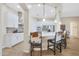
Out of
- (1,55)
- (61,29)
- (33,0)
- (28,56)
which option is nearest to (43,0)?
(33,0)

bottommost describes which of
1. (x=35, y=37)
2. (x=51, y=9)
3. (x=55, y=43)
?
(x=55, y=43)

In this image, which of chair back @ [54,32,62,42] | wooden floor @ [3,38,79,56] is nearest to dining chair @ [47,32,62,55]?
chair back @ [54,32,62,42]

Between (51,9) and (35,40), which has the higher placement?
(51,9)

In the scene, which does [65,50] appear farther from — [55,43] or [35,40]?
[35,40]

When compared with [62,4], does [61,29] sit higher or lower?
lower

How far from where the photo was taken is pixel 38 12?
2.64 meters

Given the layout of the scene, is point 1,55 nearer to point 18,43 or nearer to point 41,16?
point 18,43

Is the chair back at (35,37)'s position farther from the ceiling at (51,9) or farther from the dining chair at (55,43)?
the ceiling at (51,9)

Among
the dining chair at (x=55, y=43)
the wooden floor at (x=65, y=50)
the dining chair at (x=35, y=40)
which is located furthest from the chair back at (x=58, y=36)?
the dining chair at (x=35, y=40)

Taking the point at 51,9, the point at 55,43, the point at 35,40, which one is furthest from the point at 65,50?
the point at 51,9

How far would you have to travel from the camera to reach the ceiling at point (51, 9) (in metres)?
2.62

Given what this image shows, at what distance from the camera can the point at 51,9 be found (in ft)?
8.68

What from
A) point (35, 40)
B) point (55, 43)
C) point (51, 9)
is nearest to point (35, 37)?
point (35, 40)

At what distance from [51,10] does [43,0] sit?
0.25 m
